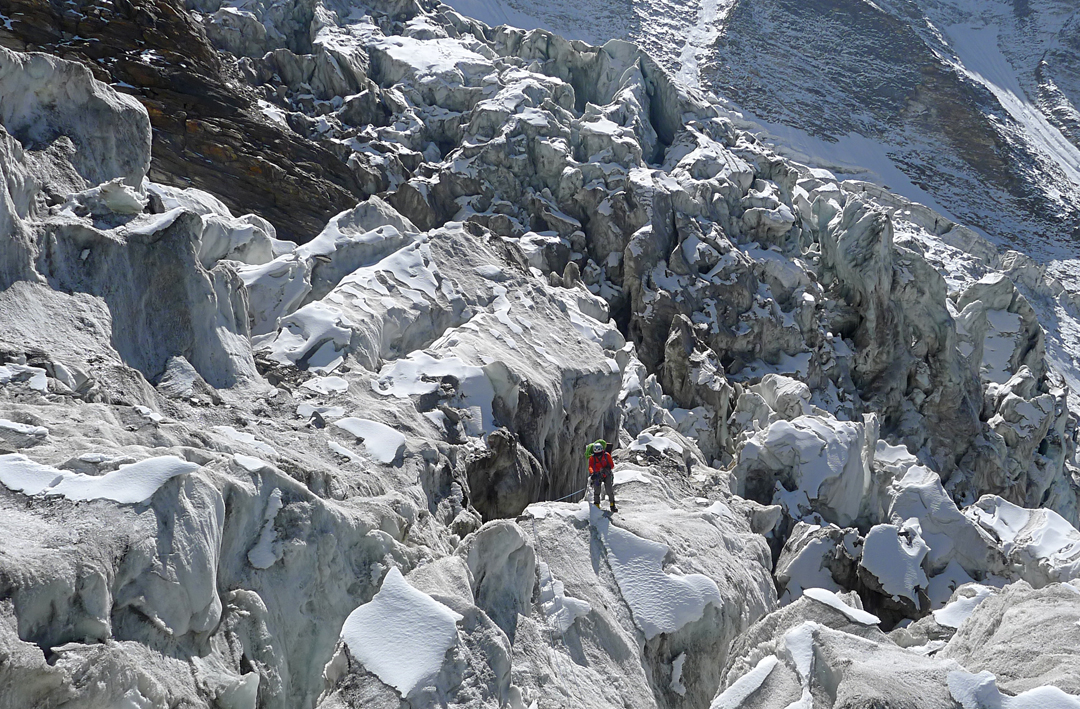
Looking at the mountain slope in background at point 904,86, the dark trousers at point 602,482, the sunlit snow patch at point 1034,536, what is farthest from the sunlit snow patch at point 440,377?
the mountain slope in background at point 904,86

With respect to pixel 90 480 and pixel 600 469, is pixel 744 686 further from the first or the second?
pixel 90 480

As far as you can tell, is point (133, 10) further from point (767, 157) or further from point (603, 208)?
point (767, 157)

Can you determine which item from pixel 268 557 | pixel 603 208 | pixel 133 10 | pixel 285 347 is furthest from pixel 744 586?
pixel 133 10

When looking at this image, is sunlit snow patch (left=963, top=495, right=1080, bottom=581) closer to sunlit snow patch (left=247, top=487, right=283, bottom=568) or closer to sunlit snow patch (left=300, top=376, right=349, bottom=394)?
sunlit snow patch (left=300, top=376, right=349, bottom=394)

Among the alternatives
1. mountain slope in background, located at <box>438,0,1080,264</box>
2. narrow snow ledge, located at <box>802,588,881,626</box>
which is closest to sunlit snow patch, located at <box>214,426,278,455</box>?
narrow snow ledge, located at <box>802,588,881,626</box>

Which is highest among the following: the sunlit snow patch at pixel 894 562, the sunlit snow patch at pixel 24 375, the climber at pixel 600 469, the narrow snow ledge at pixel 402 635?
the narrow snow ledge at pixel 402 635

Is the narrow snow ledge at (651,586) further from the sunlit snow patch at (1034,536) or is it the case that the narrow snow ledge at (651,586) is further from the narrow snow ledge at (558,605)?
the sunlit snow patch at (1034,536)
